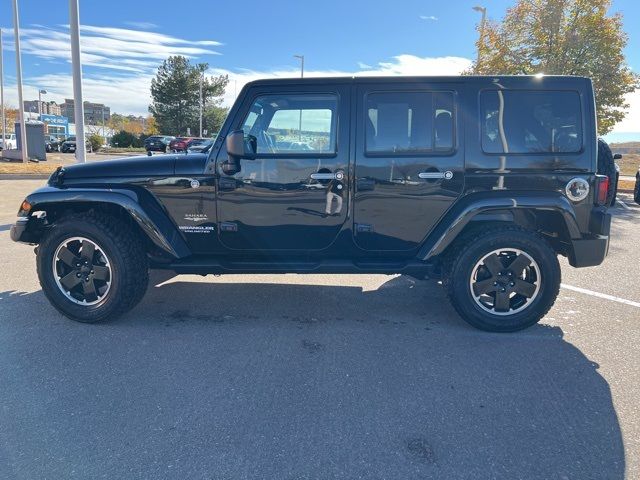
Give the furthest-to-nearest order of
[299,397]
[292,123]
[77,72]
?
[77,72] → [292,123] → [299,397]

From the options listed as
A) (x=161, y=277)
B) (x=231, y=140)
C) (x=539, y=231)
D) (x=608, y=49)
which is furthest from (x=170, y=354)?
(x=608, y=49)

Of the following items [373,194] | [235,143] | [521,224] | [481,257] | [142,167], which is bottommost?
[481,257]

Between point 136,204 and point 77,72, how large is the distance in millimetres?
6970

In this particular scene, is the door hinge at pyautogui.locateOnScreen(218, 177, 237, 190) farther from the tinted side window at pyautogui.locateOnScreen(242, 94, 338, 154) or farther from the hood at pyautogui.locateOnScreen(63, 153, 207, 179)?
the tinted side window at pyautogui.locateOnScreen(242, 94, 338, 154)

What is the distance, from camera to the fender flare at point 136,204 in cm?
394

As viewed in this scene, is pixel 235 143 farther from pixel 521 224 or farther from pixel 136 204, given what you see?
pixel 521 224

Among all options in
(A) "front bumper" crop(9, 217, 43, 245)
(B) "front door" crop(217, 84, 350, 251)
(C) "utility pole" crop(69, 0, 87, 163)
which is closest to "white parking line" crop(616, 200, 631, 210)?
(B) "front door" crop(217, 84, 350, 251)

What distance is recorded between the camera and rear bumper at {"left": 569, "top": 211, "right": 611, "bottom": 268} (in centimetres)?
390

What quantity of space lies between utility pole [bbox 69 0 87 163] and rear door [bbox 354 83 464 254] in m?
7.32

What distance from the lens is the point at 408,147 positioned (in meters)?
3.92

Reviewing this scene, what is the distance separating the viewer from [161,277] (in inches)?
217

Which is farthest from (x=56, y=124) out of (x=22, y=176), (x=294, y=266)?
(x=294, y=266)

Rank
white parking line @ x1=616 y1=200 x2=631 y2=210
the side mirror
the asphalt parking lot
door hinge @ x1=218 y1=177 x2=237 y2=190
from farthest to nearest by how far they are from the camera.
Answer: white parking line @ x1=616 y1=200 x2=631 y2=210 < door hinge @ x1=218 y1=177 x2=237 y2=190 < the side mirror < the asphalt parking lot

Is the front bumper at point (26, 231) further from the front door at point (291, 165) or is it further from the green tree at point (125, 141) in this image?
the green tree at point (125, 141)
